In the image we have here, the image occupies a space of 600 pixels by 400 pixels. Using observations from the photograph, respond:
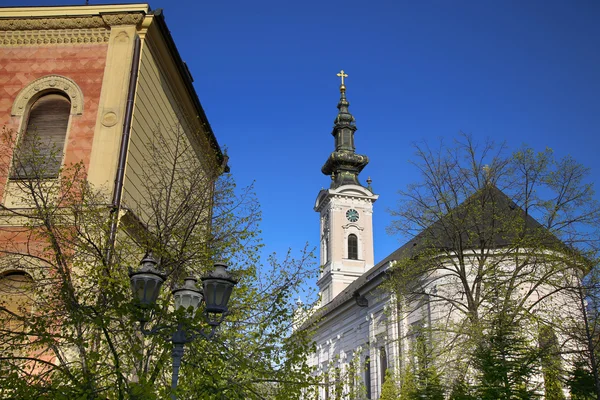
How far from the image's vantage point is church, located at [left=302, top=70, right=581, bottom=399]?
18109 mm

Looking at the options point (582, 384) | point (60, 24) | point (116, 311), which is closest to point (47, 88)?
point (60, 24)

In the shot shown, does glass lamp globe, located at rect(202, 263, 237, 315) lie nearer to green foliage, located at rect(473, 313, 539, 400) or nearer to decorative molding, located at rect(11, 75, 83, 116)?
decorative molding, located at rect(11, 75, 83, 116)

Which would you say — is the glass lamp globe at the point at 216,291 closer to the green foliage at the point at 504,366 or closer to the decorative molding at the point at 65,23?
the decorative molding at the point at 65,23

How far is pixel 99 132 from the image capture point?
13234 mm

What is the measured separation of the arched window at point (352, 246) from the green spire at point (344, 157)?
17.8 ft

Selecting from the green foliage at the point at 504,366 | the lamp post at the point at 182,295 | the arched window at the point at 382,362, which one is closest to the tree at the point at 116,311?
the lamp post at the point at 182,295

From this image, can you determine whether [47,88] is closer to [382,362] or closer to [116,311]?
[116,311]

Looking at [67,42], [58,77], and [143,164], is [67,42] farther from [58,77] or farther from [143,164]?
[143,164]

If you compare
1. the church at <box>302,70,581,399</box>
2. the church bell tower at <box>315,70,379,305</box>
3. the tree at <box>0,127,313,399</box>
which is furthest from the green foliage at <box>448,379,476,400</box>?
the church bell tower at <box>315,70,379,305</box>

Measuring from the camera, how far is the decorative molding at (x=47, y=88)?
44.9 feet

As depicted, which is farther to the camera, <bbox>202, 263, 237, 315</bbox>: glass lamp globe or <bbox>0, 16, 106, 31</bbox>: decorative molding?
<bbox>0, 16, 106, 31</bbox>: decorative molding

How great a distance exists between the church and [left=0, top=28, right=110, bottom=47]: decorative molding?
899cm

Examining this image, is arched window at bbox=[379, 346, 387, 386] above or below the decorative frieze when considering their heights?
below

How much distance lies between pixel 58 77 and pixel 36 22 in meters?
1.77
